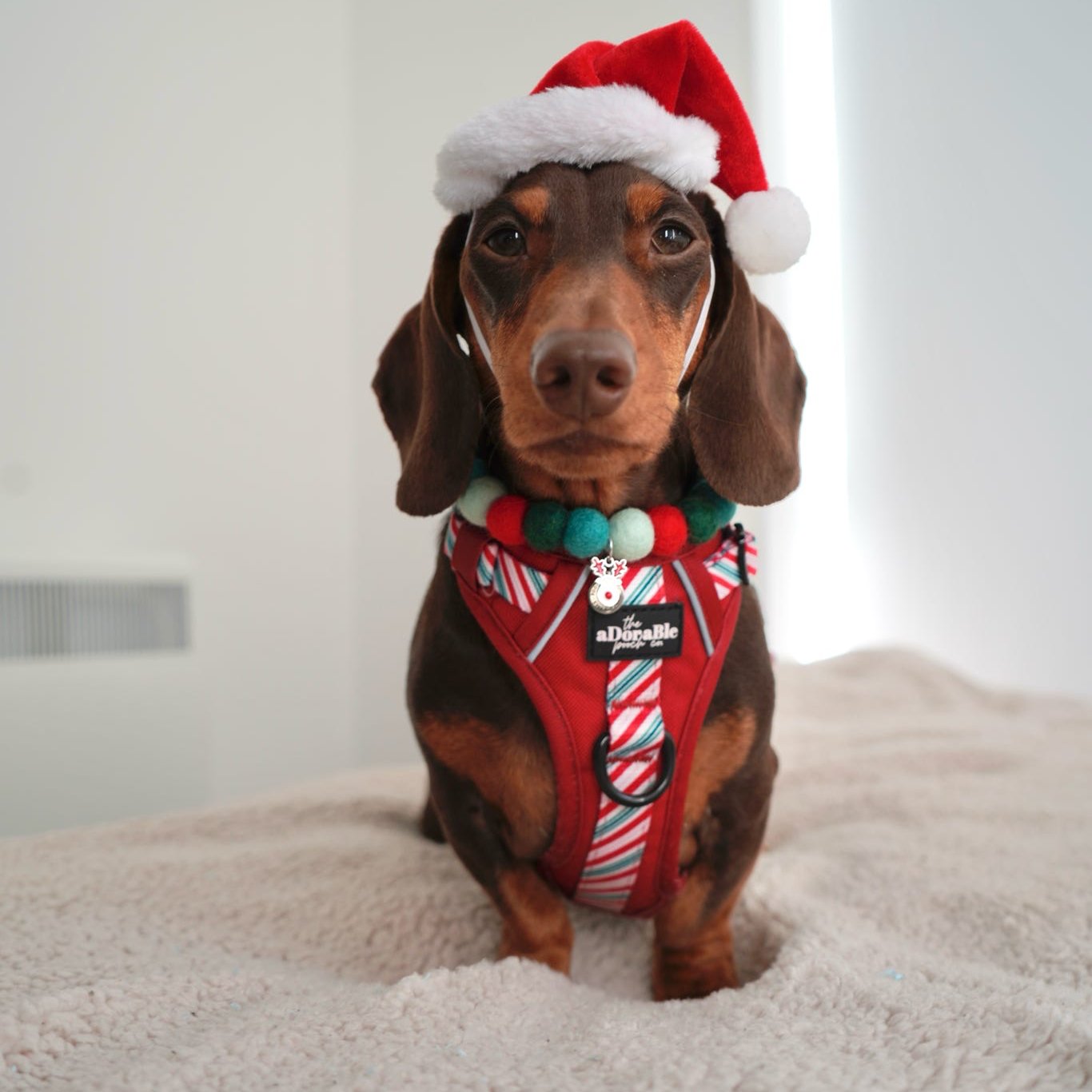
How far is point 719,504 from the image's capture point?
133 centimetres

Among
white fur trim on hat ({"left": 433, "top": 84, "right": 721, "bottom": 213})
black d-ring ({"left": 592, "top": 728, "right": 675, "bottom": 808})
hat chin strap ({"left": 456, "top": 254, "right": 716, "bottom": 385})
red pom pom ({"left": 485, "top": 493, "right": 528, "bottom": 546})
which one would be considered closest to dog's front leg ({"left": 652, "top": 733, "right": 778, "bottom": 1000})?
black d-ring ({"left": 592, "top": 728, "right": 675, "bottom": 808})

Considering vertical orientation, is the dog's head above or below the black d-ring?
above

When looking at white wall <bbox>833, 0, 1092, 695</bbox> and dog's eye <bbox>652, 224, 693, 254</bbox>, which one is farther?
white wall <bbox>833, 0, 1092, 695</bbox>

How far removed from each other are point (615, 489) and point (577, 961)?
0.69 m

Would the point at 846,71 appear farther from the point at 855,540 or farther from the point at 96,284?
the point at 96,284

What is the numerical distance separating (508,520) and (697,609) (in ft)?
0.84

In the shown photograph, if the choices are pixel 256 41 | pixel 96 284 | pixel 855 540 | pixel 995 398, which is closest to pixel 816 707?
pixel 855 540

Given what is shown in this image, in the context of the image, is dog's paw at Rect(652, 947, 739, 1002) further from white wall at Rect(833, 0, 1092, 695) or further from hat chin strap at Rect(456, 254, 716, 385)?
white wall at Rect(833, 0, 1092, 695)

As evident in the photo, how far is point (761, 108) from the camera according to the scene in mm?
3277

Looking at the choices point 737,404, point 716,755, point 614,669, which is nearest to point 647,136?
point 737,404

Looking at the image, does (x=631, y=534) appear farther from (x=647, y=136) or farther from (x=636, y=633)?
(x=647, y=136)

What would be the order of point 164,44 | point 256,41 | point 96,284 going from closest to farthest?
point 96,284, point 164,44, point 256,41

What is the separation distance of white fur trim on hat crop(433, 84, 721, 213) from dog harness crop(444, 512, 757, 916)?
0.50m

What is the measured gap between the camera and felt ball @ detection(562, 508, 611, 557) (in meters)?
1.22
